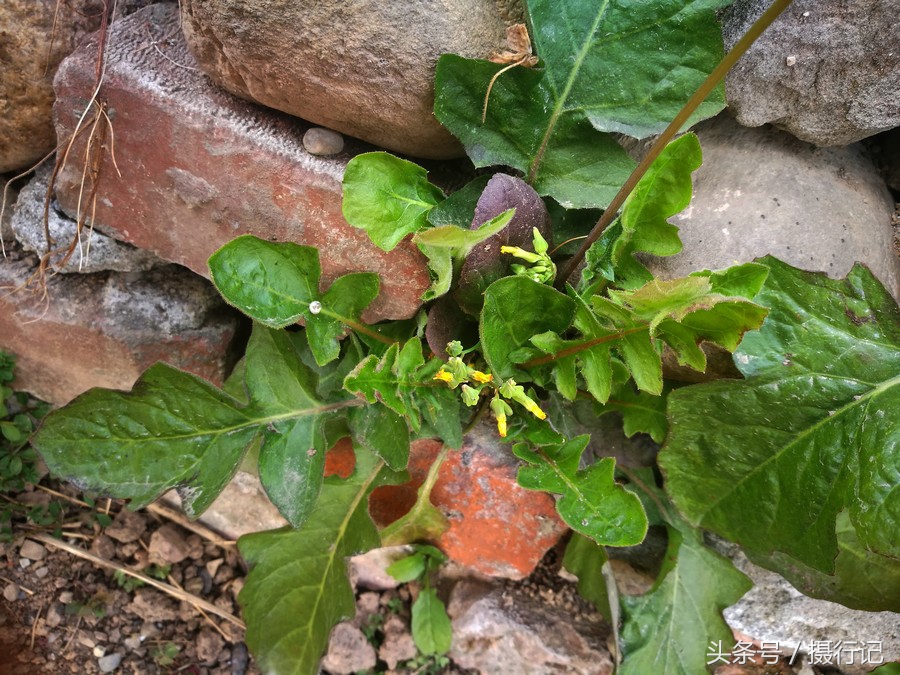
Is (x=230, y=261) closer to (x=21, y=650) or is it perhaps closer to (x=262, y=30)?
(x=262, y=30)

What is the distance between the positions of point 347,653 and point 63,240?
125 cm

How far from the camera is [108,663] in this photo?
185 centimetres

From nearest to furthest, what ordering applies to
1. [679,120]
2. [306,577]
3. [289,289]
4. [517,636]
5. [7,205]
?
[679,120]
[289,289]
[306,577]
[7,205]
[517,636]

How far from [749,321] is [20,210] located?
1.54 metres

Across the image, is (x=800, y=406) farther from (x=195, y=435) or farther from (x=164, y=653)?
(x=164, y=653)

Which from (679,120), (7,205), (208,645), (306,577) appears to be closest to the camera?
(679,120)

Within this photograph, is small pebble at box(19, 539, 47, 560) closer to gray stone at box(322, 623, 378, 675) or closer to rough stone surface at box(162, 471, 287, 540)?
rough stone surface at box(162, 471, 287, 540)

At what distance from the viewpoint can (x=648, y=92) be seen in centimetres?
126

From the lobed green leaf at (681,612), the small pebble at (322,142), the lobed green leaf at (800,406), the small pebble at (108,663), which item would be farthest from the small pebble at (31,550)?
A: the lobed green leaf at (800,406)

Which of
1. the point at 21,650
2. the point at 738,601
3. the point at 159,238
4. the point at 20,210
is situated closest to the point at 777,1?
the point at 159,238

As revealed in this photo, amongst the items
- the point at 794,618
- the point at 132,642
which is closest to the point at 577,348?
the point at 794,618

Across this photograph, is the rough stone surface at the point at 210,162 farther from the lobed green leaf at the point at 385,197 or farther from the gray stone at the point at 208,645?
the gray stone at the point at 208,645

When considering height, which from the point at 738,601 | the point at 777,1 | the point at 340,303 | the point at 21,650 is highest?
the point at 777,1

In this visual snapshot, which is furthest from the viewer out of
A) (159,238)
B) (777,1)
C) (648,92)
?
(159,238)
